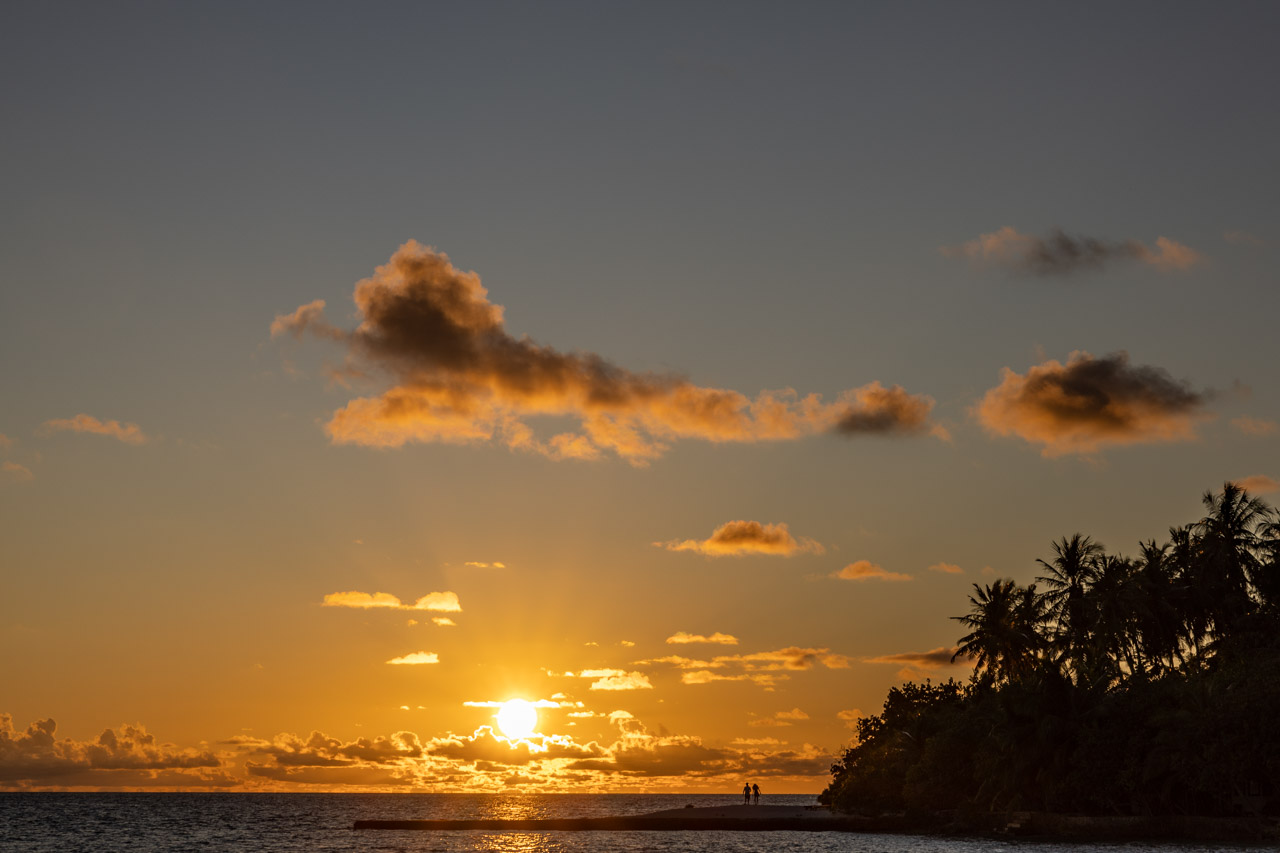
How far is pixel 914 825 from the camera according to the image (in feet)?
288

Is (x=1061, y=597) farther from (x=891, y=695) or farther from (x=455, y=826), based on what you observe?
(x=455, y=826)

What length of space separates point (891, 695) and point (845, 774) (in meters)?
9.00

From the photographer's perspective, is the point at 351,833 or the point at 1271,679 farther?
the point at 351,833

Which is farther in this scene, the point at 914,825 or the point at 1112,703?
the point at 914,825

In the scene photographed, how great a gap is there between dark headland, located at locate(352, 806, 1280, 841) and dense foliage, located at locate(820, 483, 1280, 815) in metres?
1.43

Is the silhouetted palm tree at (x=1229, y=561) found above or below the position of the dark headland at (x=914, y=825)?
above

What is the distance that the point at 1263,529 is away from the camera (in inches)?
3287

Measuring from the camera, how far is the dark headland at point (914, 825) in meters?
63.9

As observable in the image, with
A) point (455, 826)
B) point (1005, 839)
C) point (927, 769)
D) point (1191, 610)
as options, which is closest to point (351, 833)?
point (455, 826)

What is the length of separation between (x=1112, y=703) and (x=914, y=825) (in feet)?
75.9

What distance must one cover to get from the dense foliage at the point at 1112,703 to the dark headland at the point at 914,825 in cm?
143

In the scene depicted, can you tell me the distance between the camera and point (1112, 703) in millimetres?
70500

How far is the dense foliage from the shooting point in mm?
63438

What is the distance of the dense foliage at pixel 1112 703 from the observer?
6344 centimetres
